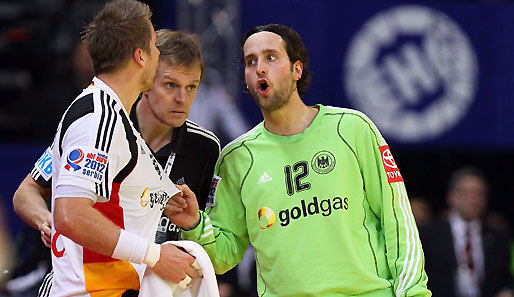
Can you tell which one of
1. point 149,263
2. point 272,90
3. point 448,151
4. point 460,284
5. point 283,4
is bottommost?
point 460,284

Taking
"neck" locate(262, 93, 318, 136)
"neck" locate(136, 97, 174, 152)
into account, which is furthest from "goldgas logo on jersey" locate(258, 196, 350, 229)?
"neck" locate(136, 97, 174, 152)

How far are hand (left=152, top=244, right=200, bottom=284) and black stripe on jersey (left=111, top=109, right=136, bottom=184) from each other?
1.26ft

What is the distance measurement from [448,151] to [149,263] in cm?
794

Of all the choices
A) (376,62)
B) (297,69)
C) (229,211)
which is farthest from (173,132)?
(376,62)

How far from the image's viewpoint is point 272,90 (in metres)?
4.68

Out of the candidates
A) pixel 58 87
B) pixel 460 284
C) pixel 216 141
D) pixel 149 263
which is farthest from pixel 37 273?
pixel 460 284

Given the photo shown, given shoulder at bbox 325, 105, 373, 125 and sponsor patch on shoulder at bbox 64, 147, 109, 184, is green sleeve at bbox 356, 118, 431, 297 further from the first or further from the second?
sponsor patch on shoulder at bbox 64, 147, 109, 184

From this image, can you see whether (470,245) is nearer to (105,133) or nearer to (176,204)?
(176,204)

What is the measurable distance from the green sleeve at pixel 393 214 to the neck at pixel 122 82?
4.44 ft

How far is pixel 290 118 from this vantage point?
477 cm

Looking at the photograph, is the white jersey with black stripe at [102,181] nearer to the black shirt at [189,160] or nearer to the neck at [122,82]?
the neck at [122,82]

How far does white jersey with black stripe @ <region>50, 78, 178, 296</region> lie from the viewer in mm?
3541

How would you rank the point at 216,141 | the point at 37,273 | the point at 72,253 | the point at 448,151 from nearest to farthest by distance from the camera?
the point at 72,253, the point at 216,141, the point at 37,273, the point at 448,151

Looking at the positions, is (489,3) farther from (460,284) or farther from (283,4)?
(460,284)
